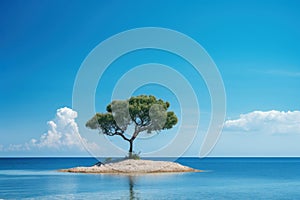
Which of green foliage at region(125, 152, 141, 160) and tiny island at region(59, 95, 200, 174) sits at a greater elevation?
tiny island at region(59, 95, 200, 174)

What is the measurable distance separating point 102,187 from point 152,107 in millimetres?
26483

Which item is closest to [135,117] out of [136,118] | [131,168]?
[136,118]

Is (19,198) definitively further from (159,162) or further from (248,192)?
(159,162)

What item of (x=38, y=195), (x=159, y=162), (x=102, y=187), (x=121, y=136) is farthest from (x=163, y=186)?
(x=121, y=136)

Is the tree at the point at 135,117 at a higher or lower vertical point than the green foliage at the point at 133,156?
higher

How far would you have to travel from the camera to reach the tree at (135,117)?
6169 centimetres

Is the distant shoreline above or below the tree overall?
below

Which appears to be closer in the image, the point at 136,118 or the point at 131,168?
the point at 131,168

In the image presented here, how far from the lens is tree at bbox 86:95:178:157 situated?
6169 centimetres

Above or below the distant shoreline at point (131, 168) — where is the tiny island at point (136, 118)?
above

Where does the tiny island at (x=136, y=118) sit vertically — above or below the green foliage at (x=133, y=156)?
above

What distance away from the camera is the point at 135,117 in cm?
6234

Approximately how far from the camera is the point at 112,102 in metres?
62.4

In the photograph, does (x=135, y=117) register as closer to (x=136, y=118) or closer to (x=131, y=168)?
(x=136, y=118)
